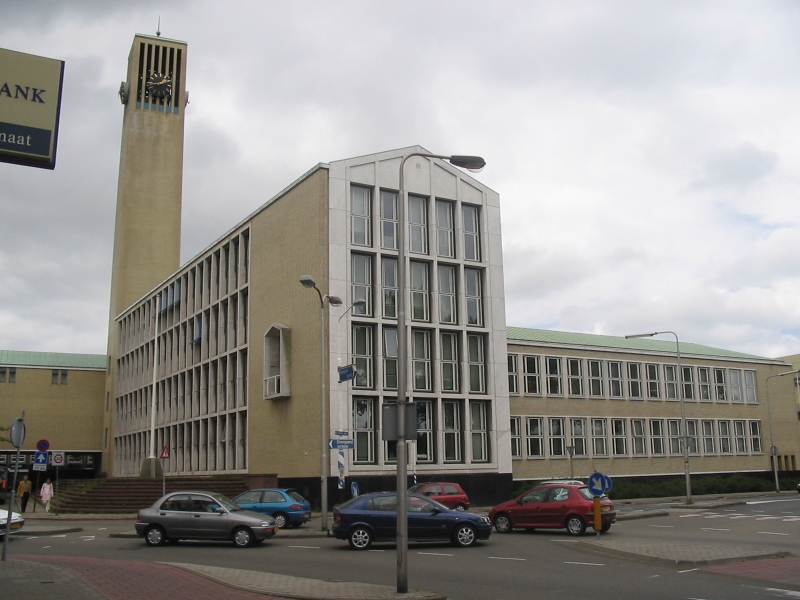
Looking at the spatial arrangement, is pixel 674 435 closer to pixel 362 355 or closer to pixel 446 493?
pixel 362 355

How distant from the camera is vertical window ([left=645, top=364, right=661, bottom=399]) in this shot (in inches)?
2114

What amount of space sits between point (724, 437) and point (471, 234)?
26380 mm

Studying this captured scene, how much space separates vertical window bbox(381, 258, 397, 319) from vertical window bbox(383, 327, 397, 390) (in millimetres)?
790

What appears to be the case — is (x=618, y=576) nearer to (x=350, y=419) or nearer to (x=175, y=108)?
(x=350, y=419)

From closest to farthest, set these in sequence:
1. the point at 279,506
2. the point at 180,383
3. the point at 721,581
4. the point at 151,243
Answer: the point at 721,581 → the point at 279,506 → the point at 180,383 → the point at 151,243

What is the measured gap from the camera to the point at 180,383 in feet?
180

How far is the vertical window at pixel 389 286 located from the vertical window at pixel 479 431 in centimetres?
595

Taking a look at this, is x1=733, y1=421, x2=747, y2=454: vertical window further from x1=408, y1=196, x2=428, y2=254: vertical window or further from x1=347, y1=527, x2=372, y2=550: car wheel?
x1=347, y1=527, x2=372, y2=550: car wheel

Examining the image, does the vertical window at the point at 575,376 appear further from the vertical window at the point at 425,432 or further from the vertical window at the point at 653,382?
the vertical window at the point at 425,432

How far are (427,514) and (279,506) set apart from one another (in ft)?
24.1

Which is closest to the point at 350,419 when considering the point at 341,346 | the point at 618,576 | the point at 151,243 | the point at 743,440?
the point at 341,346

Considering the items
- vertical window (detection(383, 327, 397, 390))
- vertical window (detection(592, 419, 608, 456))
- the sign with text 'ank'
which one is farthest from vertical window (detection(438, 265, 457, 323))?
the sign with text 'ank'

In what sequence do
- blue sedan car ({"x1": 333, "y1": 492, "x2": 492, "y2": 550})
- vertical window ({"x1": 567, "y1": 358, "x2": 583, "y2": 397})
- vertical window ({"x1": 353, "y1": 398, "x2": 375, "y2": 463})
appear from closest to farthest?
blue sedan car ({"x1": 333, "y1": 492, "x2": 492, "y2": 550}), vertical window ({"x1": 353, "y1": 398, "x2": 375, "y2": 463}), vertical window ({"x1": 567, "y1": 358, "x2": 583, "y2": 397})

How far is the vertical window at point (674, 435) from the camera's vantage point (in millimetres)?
53125
